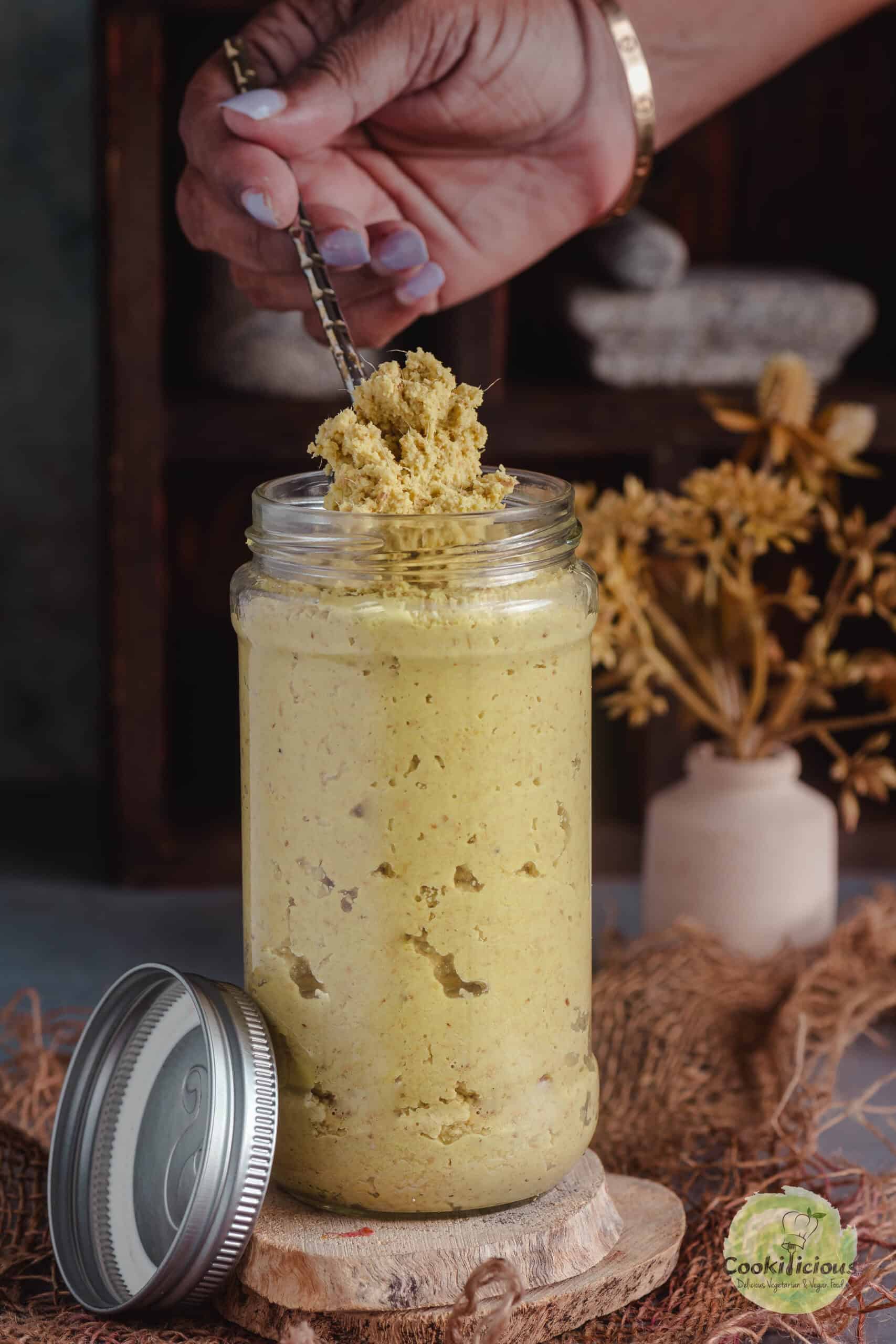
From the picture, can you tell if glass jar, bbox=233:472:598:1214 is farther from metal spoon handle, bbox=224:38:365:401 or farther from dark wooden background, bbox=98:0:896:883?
dark wooden background, bbox=98:0:896:883

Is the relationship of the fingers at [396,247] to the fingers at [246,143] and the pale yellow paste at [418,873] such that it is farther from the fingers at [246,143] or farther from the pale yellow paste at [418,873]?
the pale yellow paste at [418,873]

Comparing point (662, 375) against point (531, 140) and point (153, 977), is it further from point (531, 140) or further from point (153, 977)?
point (153, 977)

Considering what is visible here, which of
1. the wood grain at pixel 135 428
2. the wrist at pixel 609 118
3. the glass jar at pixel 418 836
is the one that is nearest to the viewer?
the glass jar at pixel 418 836

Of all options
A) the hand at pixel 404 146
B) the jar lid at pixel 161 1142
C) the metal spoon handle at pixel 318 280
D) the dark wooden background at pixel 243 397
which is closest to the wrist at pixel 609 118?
the hand at pixel 404 146

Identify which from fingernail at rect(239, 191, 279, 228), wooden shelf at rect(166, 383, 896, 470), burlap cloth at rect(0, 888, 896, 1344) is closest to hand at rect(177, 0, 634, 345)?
fingernail at rect(239, 191, 279, 228)

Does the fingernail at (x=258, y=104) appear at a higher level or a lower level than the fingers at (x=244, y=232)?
higher

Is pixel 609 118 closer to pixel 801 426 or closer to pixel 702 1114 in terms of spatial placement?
pixel 801 426

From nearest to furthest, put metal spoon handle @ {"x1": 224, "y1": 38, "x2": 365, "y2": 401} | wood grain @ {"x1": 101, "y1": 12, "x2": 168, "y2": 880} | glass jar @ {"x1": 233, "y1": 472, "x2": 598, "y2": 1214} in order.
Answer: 1. glass jar @ {"x1": 233, "y1": 472, "x2": 598, "y2": 1214}
2. metal spoon handle @ {"x1": 224, "y1": 38, "x2": 365, "y2": 401}
3. wood grain @ {"x1": 101, "y1": 12, "x2": 168, "y2": 880}
